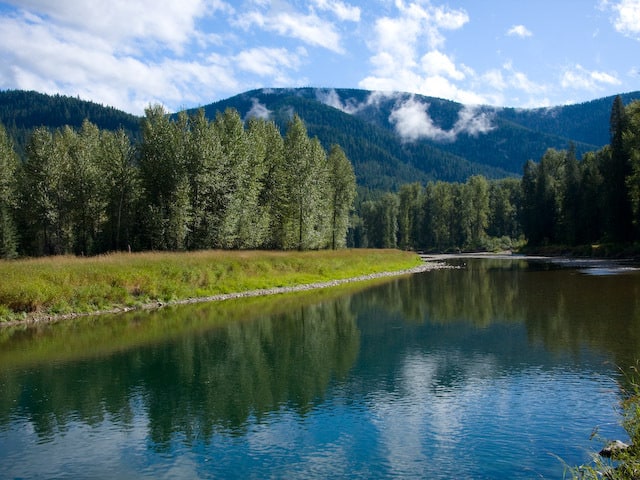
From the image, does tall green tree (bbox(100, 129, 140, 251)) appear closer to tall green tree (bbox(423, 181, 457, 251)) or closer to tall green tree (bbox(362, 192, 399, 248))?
tall green tree (bbox(362, 192, 399, 248))

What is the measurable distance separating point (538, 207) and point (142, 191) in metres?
86.1

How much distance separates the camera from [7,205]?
195ft

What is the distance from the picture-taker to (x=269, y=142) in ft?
245

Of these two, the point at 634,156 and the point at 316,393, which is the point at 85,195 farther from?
the point at 634,156

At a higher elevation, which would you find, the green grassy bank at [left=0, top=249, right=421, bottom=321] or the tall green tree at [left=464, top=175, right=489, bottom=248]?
the tall green tree at [left=464, top=175, right=489, bottom=248]

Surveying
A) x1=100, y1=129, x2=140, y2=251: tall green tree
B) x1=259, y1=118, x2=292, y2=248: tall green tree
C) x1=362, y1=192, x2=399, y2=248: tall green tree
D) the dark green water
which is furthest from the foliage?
x1=362, y1=192, x2=399, y2=248: tall green tree

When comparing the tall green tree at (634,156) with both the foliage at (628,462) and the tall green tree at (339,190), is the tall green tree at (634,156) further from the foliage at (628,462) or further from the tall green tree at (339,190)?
the foliage at (628,462)

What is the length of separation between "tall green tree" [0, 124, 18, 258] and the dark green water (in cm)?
2994

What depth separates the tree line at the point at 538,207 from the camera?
260ft

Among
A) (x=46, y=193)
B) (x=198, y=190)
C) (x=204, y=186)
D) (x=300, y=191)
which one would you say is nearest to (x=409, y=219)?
(x=300, y=191)

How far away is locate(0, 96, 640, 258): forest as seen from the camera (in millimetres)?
57344

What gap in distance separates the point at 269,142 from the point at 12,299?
47.2 meters

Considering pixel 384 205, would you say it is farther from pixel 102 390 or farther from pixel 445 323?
pixel 102 390

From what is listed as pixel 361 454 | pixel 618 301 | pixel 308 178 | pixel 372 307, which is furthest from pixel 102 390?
pixel 308 178
